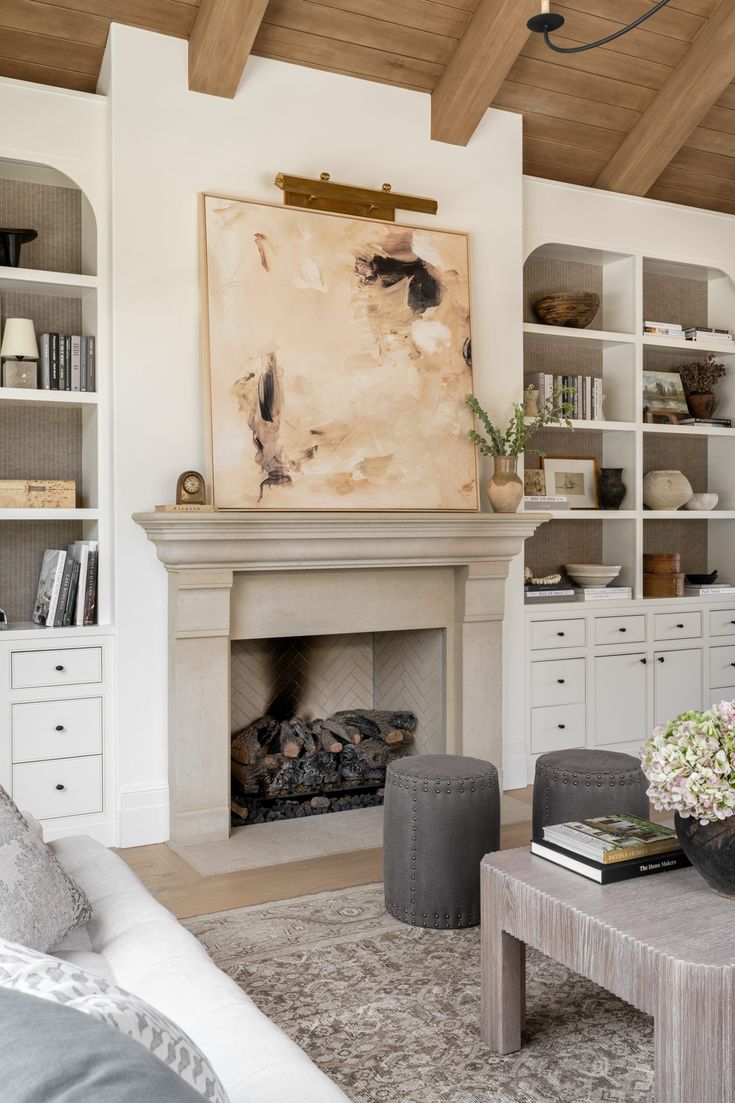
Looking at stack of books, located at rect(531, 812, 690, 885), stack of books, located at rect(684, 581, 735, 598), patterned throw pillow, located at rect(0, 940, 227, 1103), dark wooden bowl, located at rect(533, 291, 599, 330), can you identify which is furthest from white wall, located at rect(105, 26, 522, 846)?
stack of books, located at rect(684, 581, 735, 598)

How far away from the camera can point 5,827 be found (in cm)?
164

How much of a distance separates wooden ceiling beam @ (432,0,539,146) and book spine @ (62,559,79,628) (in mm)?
2431

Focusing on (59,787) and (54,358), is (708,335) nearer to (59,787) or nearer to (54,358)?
(54,358)

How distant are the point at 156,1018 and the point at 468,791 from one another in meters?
1.99

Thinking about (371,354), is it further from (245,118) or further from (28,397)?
(28,397)

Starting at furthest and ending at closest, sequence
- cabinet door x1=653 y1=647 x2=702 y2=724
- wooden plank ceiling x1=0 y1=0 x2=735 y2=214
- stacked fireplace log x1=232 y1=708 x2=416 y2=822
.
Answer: cabinet door x1=653 y1=647 x2=702 y2=724 → stacked fireplace log x1=232 y1=708 x2=416 y2=822 → wooden plank ceiling x1=0 y1=0 x2=735 y2=214

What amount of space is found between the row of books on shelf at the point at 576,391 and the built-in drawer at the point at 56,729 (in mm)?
2585

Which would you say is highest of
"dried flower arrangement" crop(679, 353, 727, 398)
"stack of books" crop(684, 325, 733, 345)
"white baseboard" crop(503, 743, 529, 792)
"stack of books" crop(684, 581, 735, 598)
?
"stack of books" crop(684, 325, 733, 345)

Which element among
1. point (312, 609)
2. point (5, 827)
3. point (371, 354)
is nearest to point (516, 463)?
point (371, 354)

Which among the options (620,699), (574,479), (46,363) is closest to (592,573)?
(574,479)

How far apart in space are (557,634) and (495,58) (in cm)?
255

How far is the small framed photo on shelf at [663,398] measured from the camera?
16.9ft

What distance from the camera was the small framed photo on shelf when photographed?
5.14m

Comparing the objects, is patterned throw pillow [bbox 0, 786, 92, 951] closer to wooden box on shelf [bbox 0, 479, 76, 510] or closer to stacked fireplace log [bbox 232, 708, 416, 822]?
wooden box on shelf [bbox 0, 479, 76, 510]
